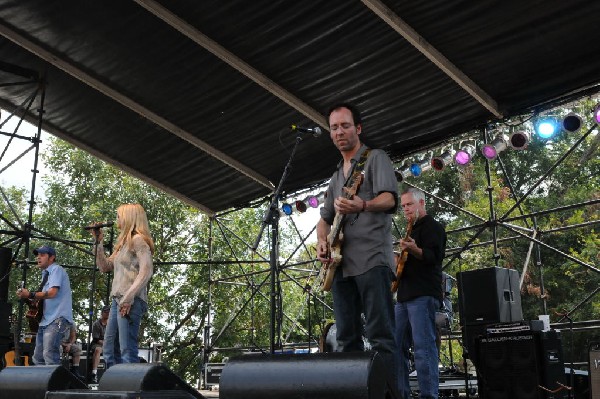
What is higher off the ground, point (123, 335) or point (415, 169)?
point (415, 169)

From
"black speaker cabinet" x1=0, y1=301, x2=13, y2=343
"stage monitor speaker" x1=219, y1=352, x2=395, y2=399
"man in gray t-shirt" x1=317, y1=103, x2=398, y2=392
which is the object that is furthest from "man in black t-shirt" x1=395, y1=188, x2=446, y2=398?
"black speaker cabinet" x1=0, y1=301, x2=13, y2=343

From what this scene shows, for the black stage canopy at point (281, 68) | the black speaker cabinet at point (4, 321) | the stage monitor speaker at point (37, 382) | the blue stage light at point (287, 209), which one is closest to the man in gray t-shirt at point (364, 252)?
the stage monitor speaker at point (37, 382)

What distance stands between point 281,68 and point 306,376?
547 cm

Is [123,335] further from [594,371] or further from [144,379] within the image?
[594,371]

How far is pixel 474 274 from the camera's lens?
6.66m

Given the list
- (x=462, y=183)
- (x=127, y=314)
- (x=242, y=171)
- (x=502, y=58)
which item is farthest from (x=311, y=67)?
(x=462, y=183)

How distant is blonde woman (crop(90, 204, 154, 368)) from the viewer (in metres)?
5.23

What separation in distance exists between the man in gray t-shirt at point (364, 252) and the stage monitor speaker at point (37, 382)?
5.25 ft

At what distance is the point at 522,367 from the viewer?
5531 millimetres

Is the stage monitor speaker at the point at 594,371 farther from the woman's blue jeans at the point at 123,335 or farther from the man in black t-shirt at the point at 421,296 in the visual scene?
the woman's blue jeans at the point at 123,335

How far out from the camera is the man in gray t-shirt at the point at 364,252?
3490mm

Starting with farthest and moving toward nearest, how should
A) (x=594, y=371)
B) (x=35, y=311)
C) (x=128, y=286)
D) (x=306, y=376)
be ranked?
1. (x=35, y=311)
2. (x=128, y=286)
3. (x=594, y=371)
4. (x=306, y=376)

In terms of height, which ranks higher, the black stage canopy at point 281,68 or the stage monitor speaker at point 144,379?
the black stage canopy at point 281,68

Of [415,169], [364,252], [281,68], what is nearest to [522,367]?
[364,252]
